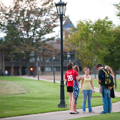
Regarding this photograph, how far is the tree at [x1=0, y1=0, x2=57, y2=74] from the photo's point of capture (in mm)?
70250

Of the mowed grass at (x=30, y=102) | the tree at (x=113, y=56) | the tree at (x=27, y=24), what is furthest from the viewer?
the tree at (x=27, y=24)

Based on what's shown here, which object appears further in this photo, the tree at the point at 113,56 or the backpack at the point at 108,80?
the tree at the point at 113,56

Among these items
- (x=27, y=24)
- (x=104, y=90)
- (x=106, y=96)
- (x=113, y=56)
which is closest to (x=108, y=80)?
(x=104, y=90)

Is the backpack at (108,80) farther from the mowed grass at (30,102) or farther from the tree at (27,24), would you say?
the tree at (27,24)

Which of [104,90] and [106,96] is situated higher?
[104,90]

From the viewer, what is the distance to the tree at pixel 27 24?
7025 cm

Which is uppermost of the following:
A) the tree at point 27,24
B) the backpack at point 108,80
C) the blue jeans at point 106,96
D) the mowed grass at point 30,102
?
the tree at point 27,24

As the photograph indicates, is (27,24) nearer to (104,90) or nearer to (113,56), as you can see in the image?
(113,56)

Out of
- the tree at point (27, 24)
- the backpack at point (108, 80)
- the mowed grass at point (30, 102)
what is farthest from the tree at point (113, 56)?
the tree at point (27, 24)

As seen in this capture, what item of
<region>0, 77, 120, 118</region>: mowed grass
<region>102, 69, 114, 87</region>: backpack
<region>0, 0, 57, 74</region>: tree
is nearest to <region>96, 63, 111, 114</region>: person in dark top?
<region>102, 69, 114, 87</region>: backpack

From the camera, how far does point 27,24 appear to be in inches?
2830

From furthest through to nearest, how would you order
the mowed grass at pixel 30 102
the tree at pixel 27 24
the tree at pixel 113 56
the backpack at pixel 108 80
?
1. the tree at pixel 27 24
2. the tree at pixel 113 56
3. the mowed grass at pixel 30 102
4. the backpack at pixel 108 80

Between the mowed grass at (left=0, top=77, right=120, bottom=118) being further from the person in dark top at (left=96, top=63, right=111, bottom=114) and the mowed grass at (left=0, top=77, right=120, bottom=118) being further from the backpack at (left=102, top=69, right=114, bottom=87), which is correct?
the backpack at (left=102, top=69, right=114, bottom=87)

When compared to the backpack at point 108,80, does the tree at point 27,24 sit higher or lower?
higher
